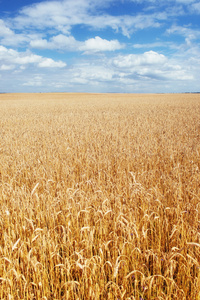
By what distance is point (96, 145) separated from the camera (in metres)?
7.21

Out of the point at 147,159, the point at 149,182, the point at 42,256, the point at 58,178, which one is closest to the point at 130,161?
the point at 147,159

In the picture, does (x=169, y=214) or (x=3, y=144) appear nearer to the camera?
(x=169, y=214)

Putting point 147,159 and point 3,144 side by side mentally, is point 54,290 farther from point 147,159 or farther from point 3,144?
point 3,144

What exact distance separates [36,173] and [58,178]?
59 centimetres

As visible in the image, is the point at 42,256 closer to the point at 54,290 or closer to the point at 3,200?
the point at 54,290

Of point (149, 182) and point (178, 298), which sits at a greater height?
point (149, 182)

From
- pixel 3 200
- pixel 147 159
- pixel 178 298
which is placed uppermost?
pixel 147 159

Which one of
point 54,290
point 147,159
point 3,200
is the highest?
point 147,159

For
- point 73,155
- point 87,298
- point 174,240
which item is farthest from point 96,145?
point 87,298

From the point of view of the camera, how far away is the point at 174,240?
252 centimetres

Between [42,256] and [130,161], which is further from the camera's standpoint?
[130,161]

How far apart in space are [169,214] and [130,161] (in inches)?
95.2

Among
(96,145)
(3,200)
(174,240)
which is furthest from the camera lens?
(96,145)

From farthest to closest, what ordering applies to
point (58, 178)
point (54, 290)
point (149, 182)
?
point (58, 178)
point (149, 182)
point (54, 290)
